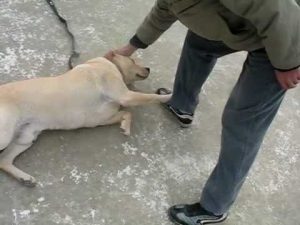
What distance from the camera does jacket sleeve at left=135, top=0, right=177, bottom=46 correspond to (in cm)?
216

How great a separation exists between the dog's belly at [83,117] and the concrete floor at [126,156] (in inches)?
2.1

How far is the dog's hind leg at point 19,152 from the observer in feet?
7.18

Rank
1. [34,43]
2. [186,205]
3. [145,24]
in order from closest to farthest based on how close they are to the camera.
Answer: [186,205] → [145,24] → [34,43]

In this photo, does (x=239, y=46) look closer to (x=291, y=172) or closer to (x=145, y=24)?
(x=145, y=24)

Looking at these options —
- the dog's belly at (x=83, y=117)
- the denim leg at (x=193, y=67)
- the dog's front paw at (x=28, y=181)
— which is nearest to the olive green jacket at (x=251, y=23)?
the denim leg at (x=193, y=67)

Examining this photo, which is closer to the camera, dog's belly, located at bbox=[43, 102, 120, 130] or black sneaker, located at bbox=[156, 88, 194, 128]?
dog's belly, located at bbox=[43, 102, 120, 130]

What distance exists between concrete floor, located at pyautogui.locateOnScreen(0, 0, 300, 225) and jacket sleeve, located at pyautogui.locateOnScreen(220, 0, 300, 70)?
0.91 metres

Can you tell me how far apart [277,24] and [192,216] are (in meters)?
0.95

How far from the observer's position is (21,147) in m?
2.31

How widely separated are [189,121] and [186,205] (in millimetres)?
563

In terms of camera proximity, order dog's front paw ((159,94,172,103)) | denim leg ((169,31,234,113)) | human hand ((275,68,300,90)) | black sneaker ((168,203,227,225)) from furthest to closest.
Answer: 1. dog's front paw ((159,94,172,103))
2. denim leg ((169,31,234,113))
3. black sneaker ((168,203,227,225))
4. human hand ((275,68,300,90))

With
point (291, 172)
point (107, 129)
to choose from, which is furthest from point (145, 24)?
point (291, 172)

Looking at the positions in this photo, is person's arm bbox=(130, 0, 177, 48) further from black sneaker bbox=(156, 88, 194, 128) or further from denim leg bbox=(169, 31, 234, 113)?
black sneaker bbox=(156, 88, 194, 128)

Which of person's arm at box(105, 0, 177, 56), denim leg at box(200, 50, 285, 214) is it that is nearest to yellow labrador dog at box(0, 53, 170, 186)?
person's arm at box(105, 0, 177, 56)
